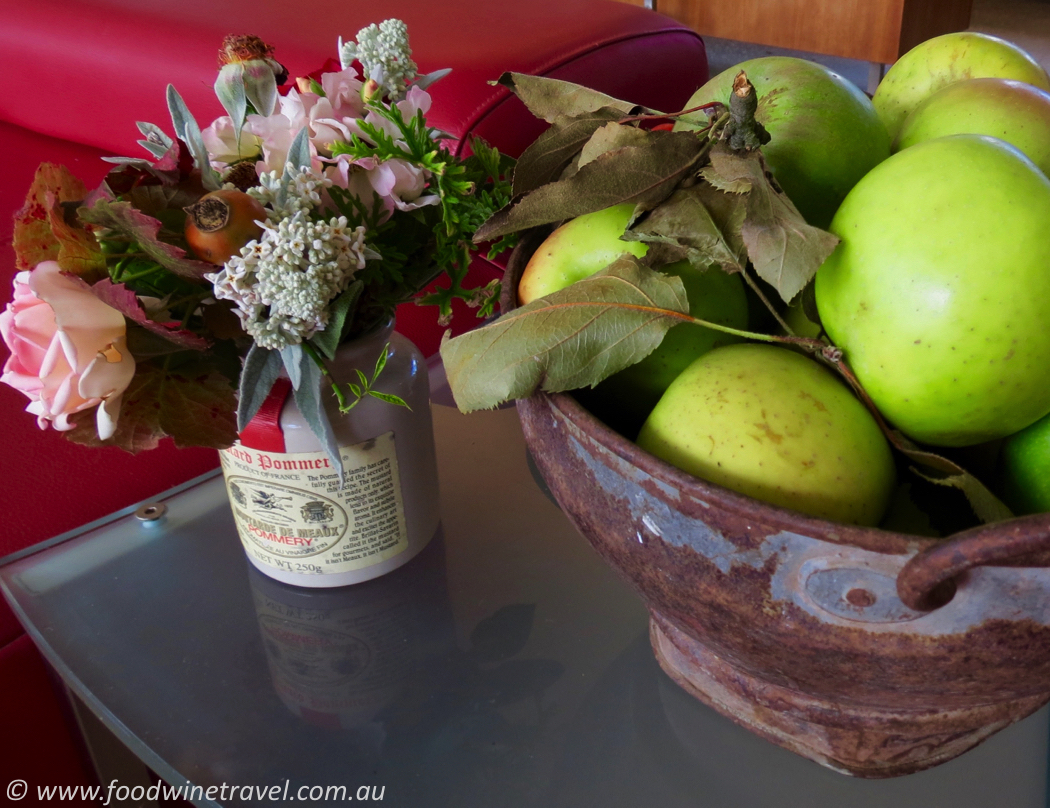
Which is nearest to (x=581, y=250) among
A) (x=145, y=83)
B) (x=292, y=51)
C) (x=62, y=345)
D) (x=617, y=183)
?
(x=617, y=183)

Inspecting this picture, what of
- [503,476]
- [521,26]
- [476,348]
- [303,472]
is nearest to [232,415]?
[303,472]

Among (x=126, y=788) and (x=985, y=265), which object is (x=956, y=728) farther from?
(x=126, y=788)

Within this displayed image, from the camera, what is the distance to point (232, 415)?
0.49 metres

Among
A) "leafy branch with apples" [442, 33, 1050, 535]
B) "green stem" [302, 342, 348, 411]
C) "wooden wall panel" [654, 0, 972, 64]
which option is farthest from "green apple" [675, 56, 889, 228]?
"wooden wall panel" [654, 0, 972, 64]

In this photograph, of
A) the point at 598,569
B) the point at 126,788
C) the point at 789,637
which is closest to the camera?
the point at 789,637

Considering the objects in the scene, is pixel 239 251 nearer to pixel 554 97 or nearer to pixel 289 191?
pixel 289 191

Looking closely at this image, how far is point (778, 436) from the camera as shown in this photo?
35cm

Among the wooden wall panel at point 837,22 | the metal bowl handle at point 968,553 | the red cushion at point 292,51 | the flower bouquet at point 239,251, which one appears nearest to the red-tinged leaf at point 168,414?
the flower bouquet at point 239,251

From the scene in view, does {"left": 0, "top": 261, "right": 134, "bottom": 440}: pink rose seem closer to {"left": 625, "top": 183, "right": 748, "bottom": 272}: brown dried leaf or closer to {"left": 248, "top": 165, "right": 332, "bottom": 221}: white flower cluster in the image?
{"left": 248, "top": 165, "right": 332, "bottom": 221}: white flower cluster

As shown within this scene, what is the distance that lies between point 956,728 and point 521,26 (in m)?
1.04

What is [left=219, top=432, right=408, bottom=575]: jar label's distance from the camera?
20.4 inches

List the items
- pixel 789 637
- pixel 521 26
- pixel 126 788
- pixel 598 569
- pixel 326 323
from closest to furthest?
pixel 789 637, pixel 326 323, pixel 598 569, pixel 126 788, pixel 521 26

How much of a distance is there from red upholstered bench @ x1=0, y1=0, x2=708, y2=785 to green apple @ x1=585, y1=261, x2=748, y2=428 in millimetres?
491

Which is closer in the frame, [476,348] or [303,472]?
[476,348]
